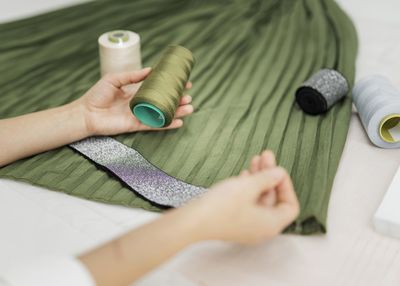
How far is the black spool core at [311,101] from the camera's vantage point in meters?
1.55

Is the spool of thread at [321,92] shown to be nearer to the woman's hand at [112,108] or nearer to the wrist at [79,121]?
the woman's hand at [112,108]

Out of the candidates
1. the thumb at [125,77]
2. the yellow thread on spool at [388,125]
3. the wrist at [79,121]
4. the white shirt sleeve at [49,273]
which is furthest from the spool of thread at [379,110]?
the white shirt sleeve at [49,273]

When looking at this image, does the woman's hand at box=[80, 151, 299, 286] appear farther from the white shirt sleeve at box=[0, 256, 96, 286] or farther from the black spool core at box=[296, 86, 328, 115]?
the black spool core at box=[296, 86, 328, 115]

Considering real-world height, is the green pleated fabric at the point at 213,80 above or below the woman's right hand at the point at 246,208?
below

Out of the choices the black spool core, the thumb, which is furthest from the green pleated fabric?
the thumb

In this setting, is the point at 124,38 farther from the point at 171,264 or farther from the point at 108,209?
the point at 171,264

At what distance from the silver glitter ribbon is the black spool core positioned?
0.41 meters

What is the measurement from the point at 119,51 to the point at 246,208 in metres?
0.82

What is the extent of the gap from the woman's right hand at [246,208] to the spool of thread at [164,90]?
0.39 metres

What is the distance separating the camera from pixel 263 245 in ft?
3.84

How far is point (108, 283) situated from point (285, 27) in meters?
1.30

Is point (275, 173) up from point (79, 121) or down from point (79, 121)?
up

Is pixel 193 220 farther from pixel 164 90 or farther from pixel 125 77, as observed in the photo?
pixel 125 77

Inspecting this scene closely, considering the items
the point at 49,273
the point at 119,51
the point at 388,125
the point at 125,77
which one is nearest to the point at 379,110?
the point at 388,125
